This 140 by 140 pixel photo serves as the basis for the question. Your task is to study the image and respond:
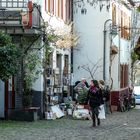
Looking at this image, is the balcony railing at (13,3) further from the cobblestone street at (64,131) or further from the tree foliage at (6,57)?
the cobblestone street at (64,131)

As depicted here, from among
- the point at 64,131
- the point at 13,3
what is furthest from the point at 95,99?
the point at 13,3

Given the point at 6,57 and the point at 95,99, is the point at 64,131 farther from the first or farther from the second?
the point at 6,57

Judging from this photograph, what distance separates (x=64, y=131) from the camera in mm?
22562

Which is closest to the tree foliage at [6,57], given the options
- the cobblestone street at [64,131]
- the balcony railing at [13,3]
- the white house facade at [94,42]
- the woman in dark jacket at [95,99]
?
the cobblestone street at [64,131]

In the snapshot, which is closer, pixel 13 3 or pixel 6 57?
pixel 6 57

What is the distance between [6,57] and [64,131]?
3.99 meters

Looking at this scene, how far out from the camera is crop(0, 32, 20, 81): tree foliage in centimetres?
2481

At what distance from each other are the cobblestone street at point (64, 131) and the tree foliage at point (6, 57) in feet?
6.23

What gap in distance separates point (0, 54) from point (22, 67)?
321cm

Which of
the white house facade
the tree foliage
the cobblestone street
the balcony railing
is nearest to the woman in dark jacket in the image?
the cobblestone street

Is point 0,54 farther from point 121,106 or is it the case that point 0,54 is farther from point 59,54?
point 121,106

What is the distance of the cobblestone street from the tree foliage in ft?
6.23

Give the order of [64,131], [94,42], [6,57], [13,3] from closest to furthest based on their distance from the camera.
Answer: [64,131] < [6,57] < [13,3] < [94,42]

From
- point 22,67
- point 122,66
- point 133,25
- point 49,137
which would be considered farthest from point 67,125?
point 133,25
